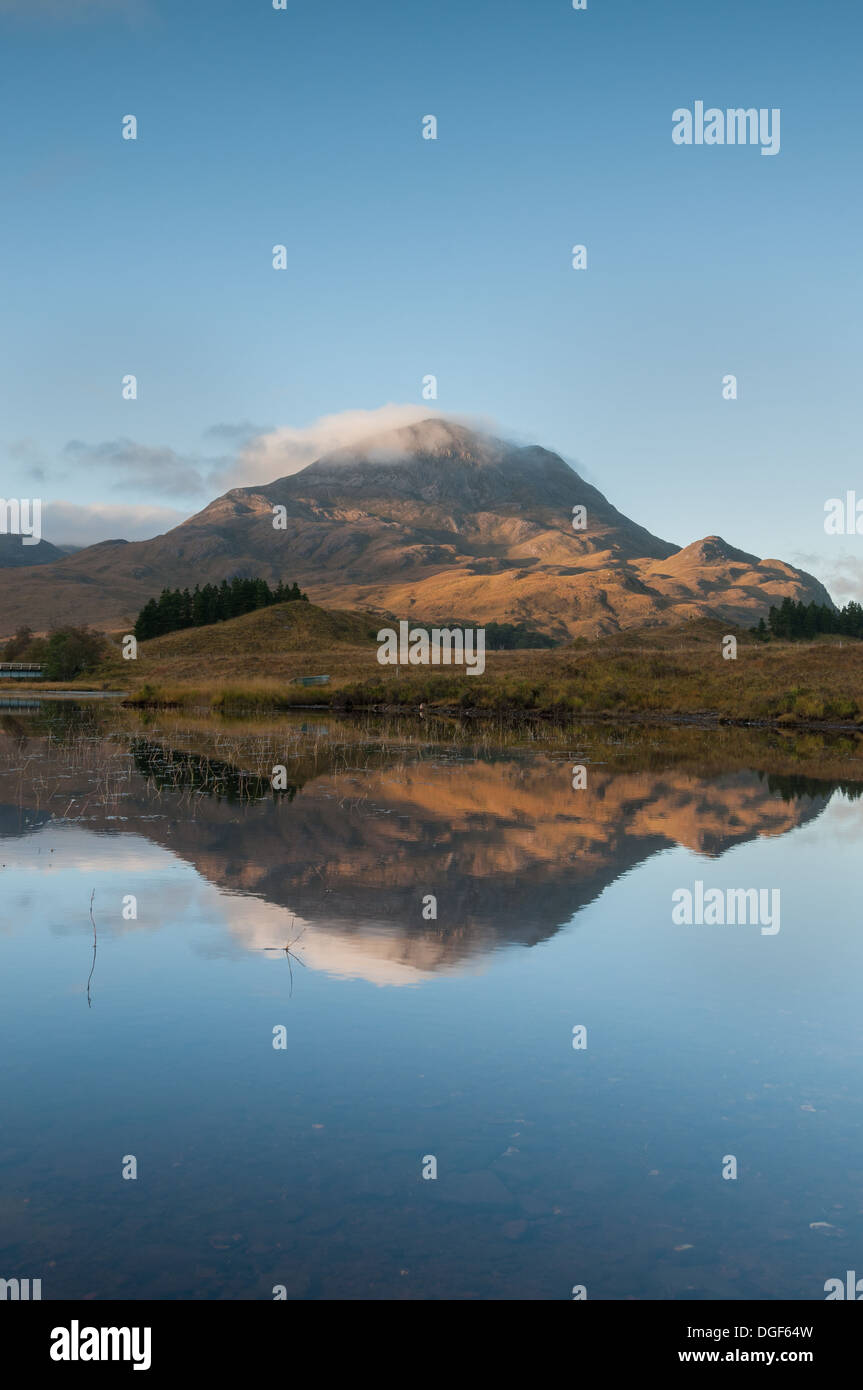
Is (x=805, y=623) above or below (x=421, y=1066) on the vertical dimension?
above

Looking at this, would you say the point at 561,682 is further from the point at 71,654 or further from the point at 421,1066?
the point at 421,1066

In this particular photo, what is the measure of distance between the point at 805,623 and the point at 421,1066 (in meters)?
123

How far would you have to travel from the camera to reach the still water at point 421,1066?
5836mm

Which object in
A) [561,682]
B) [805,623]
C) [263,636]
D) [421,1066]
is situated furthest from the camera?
[805,623]

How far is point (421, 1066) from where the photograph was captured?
834 centimetres

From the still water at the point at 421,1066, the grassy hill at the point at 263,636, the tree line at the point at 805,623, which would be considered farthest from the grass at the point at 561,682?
the still water at the point at 421,1066

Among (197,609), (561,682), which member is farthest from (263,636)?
(561,682)

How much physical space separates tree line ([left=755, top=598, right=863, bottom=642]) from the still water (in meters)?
107

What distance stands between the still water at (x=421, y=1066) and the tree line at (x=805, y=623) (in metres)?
107

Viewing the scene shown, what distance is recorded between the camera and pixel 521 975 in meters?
11.0

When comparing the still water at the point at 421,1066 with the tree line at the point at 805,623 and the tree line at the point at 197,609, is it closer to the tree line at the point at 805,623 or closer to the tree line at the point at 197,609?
the tree line at the point at 805,623

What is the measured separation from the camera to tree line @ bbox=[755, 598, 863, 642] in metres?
121

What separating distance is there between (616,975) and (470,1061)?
3.17 m
